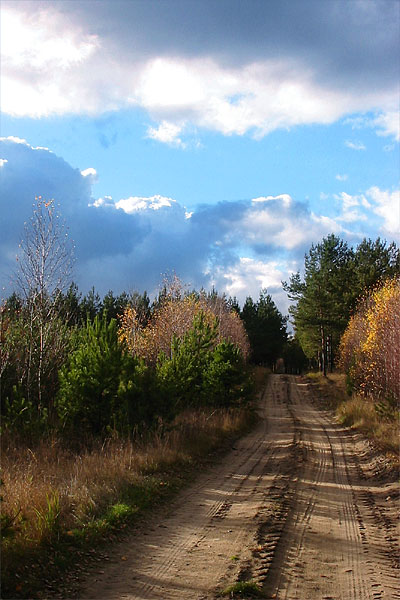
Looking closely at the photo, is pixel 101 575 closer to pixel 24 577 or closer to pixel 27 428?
pixel 24 577

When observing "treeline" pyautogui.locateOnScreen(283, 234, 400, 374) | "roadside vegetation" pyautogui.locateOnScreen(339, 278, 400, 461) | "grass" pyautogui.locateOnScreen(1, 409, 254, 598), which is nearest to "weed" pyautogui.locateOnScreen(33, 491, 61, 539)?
"grass" pyautogui.locateOnScreen(1, 409, 254, 598)

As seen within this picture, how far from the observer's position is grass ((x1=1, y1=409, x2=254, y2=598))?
6113 millimetres

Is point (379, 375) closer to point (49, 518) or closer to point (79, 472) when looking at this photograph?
point (79, 472)

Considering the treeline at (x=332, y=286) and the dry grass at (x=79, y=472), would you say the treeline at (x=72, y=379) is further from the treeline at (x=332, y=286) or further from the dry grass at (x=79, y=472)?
the treeline at (x=332, y=286)

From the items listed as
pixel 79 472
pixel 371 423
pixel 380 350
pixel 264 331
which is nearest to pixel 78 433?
pixel 79 472

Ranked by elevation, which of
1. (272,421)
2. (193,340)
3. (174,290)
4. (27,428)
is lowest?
(272,421)

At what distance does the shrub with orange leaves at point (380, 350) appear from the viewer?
20453 mm

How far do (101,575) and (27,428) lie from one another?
25.1 feet

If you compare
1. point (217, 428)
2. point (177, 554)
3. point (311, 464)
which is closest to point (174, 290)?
point (217, 428)

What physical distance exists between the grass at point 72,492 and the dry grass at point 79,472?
10mm

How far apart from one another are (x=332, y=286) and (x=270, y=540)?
46.9 meters

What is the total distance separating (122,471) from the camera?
10438 mm

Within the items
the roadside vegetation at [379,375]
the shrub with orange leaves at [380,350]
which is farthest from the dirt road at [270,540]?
the shrub with orange leaves at [380,350]

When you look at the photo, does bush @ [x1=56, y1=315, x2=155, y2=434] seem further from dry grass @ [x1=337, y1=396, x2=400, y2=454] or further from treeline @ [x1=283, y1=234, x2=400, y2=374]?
treeline @ [x1=283, y1=234, x2=400, y2=374]
